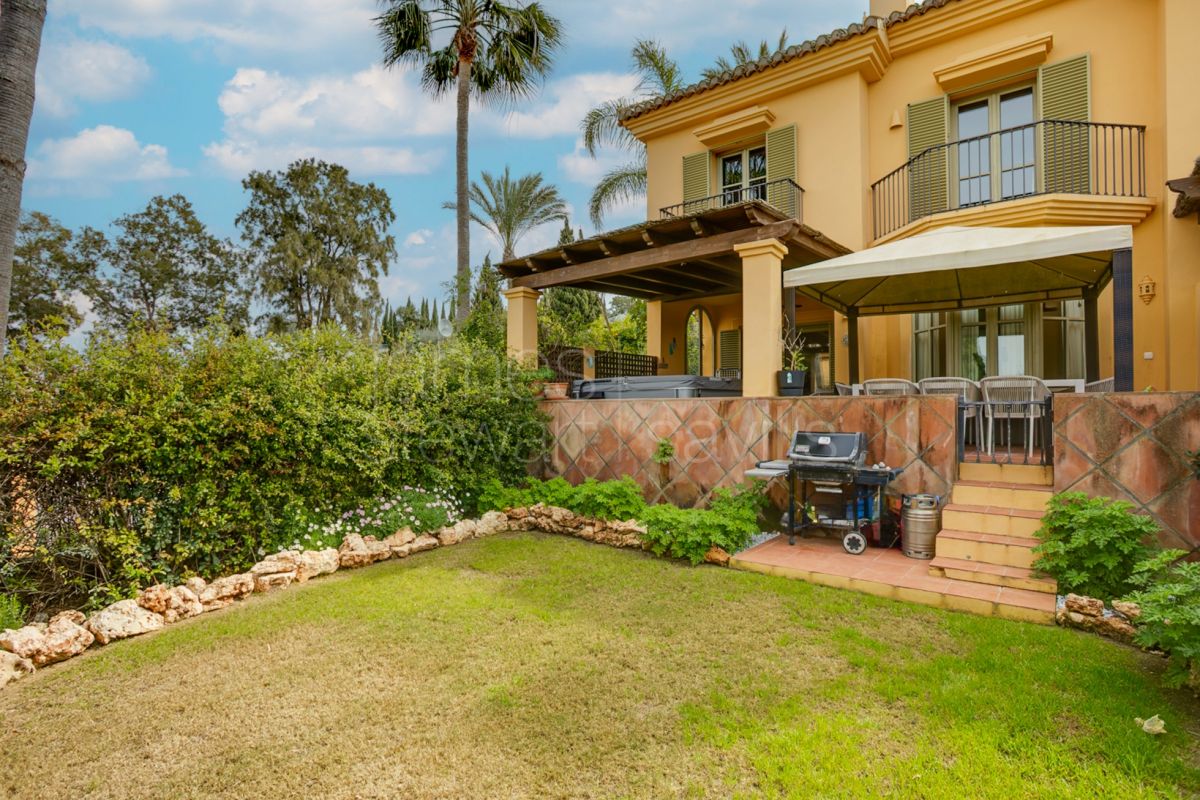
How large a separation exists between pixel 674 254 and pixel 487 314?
6171 mm

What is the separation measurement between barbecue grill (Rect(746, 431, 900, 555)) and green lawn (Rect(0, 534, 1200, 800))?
4.82 ft

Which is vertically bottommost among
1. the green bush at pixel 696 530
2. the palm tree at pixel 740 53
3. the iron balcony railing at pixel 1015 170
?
the green bush at pixel 696 530

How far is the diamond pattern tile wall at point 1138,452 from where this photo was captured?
4746mm

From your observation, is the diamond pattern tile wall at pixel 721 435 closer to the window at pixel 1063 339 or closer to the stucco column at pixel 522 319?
the stucco column at pixel 522 319

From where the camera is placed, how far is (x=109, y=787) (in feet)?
8.66

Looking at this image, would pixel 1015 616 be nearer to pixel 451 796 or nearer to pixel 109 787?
pixel 451 796

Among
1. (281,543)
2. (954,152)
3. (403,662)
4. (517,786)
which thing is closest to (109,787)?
(403,662)

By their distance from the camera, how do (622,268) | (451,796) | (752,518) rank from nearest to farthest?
(451,796) < (752,518) < (622,268)

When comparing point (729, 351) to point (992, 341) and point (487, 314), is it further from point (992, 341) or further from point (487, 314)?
point (487, 314)

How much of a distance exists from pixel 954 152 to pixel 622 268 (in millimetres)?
5959

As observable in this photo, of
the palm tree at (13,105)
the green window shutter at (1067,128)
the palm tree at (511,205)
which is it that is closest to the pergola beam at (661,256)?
the green window shutter at (1067,128)

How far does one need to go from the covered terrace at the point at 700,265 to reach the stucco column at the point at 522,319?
2 cm


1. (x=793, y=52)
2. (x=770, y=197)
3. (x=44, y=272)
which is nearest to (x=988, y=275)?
(x=770, y=197)

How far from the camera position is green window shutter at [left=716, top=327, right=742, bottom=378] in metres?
13.0
